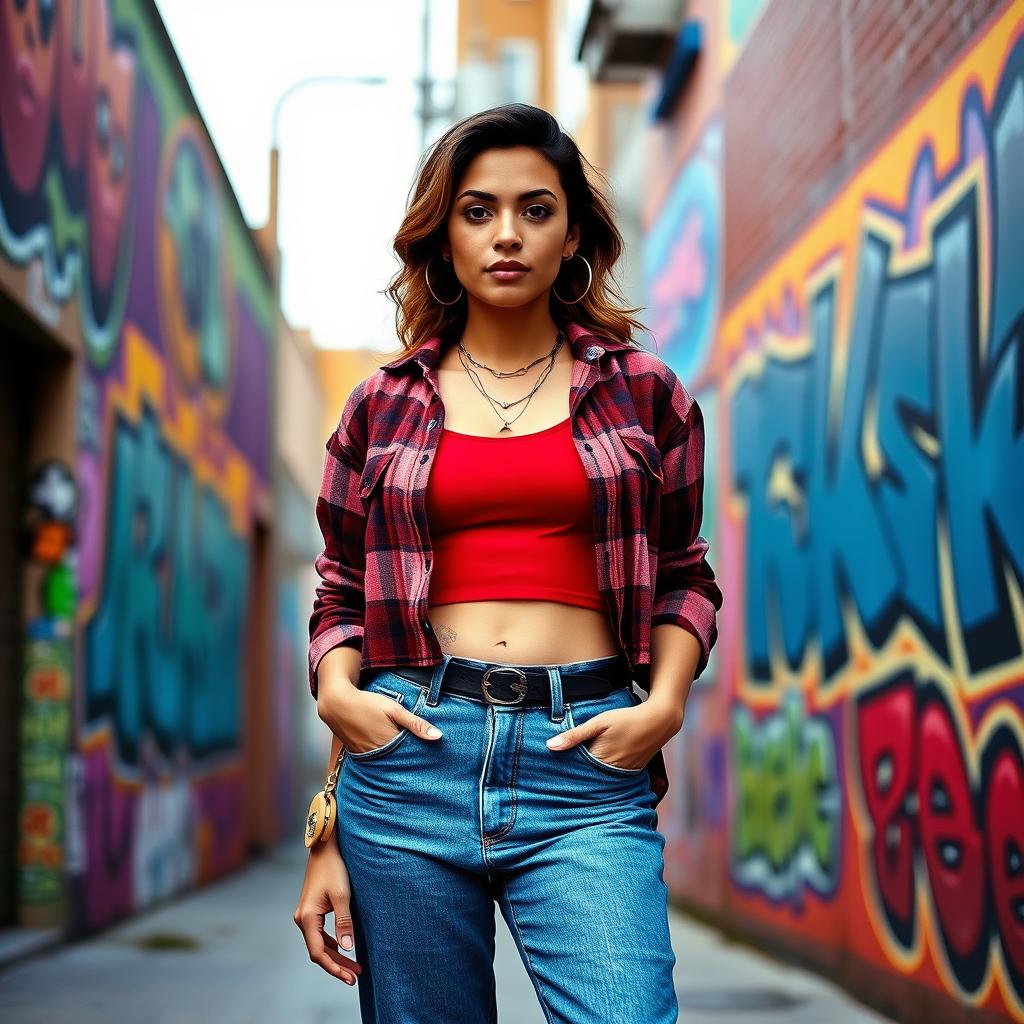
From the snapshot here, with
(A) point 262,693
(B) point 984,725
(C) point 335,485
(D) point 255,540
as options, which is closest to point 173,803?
(A) point 262,693

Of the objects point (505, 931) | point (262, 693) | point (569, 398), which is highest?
point (569, 398)

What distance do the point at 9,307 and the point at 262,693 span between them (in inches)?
335

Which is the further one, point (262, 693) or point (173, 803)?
point (262, 693)

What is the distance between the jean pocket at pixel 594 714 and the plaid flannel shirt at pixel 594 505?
0.23 feet

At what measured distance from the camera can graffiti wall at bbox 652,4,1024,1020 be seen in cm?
428

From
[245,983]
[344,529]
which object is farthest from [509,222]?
[245,983]

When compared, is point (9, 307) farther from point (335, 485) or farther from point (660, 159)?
point (660, 159)

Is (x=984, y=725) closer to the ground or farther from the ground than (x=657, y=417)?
closer to the ground

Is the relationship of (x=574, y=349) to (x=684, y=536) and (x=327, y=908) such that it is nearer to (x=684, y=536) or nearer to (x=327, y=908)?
(x=684, y=536)

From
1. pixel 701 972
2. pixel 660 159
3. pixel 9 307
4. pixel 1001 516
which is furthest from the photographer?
pixel 660 159

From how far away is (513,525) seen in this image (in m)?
2.32

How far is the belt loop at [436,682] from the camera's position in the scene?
7.40 ft

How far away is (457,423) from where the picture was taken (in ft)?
7.97

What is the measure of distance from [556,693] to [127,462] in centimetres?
636
